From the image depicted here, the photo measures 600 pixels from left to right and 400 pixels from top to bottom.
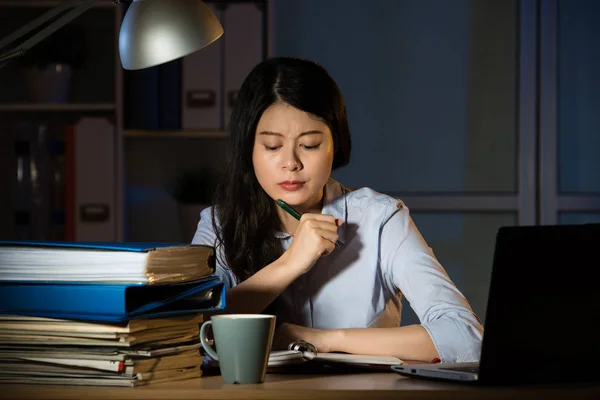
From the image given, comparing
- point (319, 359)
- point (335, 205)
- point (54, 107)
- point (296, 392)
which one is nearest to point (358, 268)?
point (335, 205)

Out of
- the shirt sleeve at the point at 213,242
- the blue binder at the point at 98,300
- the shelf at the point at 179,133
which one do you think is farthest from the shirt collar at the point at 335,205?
the shelf at the point at 179,133

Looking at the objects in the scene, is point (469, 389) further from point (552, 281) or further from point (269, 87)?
point (269, 87)

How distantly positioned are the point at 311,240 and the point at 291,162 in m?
0.18

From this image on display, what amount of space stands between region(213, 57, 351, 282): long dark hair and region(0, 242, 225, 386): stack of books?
730 mm

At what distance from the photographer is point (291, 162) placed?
1692 millimetres

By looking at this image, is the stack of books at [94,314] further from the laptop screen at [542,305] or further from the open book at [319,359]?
the laptop screen at [542,305]

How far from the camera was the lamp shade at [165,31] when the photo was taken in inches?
49.6

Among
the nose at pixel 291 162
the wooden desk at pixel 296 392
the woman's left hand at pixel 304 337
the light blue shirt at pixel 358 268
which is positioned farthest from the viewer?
the light blue shirt at pixel 358 268

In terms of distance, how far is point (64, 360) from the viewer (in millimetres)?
1024

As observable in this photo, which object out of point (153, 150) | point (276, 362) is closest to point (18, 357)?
point (276, 362)

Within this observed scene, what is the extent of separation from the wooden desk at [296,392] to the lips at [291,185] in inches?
28.4

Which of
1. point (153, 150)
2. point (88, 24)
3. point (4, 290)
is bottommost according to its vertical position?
point (4, 290)

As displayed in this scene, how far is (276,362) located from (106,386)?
0.25 metres

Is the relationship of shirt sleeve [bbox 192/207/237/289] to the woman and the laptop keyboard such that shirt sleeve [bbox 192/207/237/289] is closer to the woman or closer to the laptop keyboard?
the woman
